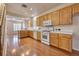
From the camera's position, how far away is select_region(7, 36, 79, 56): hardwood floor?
5.52 ft

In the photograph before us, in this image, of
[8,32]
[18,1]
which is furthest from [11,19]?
[18,1]

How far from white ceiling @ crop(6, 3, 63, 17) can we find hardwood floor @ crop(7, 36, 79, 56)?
478mm

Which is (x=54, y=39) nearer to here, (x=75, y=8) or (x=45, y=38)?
(x=45, y=38)

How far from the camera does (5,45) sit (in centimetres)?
167

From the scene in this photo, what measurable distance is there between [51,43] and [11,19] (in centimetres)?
89

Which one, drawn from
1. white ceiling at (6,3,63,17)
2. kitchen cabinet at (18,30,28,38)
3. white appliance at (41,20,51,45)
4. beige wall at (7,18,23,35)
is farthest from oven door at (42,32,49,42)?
beige wall at (7,18,23,35)

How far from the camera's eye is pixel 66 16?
2.01m

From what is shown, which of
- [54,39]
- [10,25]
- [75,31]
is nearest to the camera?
[10,25]

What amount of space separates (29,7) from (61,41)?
886 mm

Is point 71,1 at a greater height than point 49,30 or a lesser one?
greater

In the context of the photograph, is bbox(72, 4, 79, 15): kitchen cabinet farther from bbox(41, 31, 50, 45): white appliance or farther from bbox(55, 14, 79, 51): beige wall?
bbox(41, 31, 50, 45): white appliance

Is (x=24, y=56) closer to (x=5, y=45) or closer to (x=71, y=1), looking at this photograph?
(x=5, y=45)

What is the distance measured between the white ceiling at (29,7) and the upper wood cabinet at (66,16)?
31cm

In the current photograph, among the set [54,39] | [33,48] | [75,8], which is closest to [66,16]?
[75,8]
